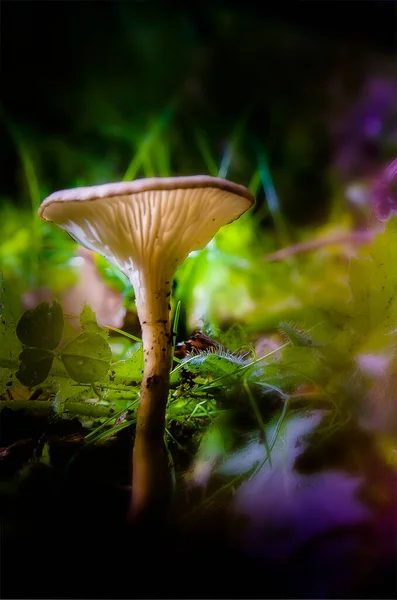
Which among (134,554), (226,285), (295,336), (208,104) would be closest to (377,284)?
(295,336)

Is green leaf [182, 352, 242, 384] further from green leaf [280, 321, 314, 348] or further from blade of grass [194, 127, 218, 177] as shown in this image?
blade of grass [194, 127, 218, 177]

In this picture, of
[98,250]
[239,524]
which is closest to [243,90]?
[98,250]

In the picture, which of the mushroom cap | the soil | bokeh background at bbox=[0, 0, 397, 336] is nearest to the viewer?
the soil

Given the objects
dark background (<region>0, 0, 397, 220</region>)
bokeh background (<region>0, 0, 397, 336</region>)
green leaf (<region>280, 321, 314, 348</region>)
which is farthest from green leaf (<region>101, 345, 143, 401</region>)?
dark background (<region>0, 0, 397, 220</region>)

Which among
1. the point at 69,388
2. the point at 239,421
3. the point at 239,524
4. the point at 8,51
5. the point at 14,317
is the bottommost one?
the point at 239,524

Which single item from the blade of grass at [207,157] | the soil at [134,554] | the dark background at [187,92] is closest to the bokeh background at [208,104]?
the dark background at [187,92]

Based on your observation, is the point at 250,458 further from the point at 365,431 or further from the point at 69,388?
the point at 69,388

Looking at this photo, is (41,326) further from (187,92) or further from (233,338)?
(187,92)

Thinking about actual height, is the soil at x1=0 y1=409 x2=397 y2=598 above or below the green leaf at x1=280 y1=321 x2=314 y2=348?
below
